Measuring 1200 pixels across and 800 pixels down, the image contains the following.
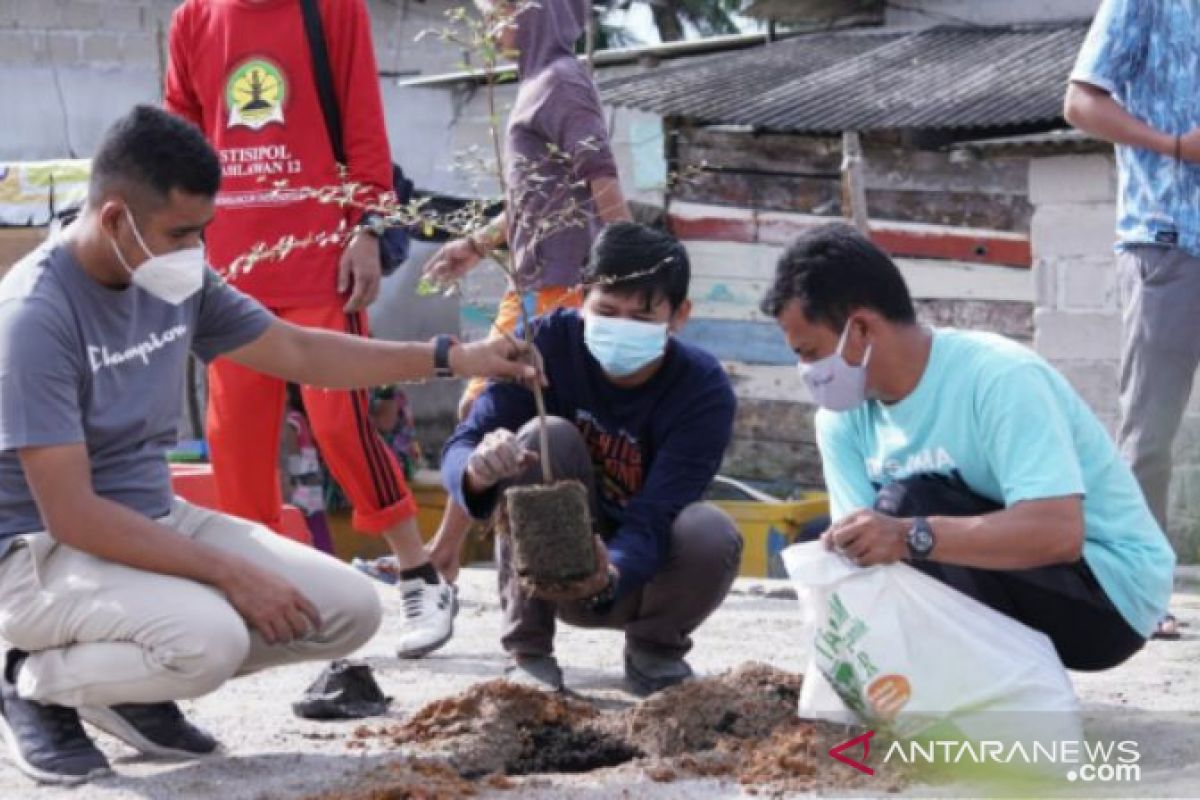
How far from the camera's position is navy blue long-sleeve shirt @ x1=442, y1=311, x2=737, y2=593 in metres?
5.07

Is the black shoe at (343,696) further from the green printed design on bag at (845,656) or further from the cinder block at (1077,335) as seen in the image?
the cinder block at (1077,335)

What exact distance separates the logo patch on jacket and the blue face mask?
58.1 inches

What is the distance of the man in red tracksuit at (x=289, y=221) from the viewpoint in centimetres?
585

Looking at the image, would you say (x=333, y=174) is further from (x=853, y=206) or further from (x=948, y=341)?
(x=853, y=206)

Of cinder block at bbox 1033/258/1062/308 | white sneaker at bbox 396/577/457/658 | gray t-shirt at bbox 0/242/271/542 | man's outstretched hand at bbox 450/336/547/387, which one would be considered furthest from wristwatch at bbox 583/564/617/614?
cinder block at bbox 1033/258/1062/308

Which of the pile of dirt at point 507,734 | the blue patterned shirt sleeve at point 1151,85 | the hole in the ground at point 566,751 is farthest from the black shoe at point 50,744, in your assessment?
the blue patterned shirt sleeve at point 1151,85

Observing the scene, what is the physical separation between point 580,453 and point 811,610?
3.00 ft

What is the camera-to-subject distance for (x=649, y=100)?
11.2 m

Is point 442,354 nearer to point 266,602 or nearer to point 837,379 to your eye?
point 266,602

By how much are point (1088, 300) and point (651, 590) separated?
489 centimetres

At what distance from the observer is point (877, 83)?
10.6 m

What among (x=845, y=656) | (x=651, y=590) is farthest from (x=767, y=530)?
(x=845, y=656)

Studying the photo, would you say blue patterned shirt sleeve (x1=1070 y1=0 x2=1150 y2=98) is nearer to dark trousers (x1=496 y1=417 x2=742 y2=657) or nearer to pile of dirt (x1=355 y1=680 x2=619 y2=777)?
dark trousers (x1=496 y1=417 x2=742 y2=657)

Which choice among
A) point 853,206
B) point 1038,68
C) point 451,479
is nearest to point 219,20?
point 451,479
